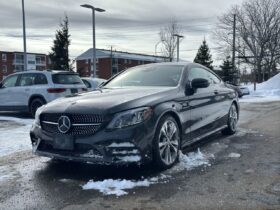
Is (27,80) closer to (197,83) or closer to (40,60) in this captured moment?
(197,83)

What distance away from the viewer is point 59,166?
5.55 metres

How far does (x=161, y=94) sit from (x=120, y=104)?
80 centimetres


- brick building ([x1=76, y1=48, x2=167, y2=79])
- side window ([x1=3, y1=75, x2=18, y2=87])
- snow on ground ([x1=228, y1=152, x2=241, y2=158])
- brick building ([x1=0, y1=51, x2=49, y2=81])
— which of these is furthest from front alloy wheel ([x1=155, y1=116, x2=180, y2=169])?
brick building ([x1=0, y1=51, x2=49, y2=81])

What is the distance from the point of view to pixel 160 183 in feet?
15.2

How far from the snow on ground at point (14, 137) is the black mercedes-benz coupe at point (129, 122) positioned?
164 centimetres

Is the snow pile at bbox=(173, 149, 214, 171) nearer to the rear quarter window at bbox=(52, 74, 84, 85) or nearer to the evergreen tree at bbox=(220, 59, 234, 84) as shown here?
the rear quarter window at bbox=(52, 74, 84, 85)

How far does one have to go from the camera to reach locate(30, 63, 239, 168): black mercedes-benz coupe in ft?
15.3

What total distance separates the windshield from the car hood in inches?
16.0

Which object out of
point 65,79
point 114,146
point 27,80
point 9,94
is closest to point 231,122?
point 114,146

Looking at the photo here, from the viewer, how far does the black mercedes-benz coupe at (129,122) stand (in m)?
4.67

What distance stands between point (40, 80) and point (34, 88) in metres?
0.31

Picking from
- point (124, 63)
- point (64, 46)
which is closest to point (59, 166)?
point (64, 46)

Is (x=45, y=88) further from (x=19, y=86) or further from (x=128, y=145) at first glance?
(x=128, y=145)

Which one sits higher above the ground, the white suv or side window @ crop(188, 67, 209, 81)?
side window @ crop(188, 67, 209, 81)
